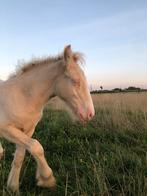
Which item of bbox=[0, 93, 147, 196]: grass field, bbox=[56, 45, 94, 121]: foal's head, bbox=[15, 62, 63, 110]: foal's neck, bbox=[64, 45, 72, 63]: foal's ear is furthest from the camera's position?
bbox=[15, 62, 63, 110]: foal's neck

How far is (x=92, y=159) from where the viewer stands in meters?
5.76

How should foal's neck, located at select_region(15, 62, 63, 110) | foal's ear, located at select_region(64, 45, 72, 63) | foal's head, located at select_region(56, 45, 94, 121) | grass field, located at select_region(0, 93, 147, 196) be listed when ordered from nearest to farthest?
grass field, located at select_region(0, 93, 147, 196)
foal's head, located at select_region(56, 45, 94, 121)
foal's ear, located at select_region(64, 45, 72, 63)
foal's neck, located at select_region(15, 62, 63, 110)

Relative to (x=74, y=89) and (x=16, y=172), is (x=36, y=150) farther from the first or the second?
(x=74, y=89)

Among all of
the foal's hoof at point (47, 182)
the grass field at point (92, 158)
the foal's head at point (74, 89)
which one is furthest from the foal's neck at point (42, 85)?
the foal's hoof at point (47, 182)

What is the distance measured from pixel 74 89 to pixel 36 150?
3.29 ft

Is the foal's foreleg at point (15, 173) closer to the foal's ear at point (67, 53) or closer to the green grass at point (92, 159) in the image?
the green grass at point (92, 159)

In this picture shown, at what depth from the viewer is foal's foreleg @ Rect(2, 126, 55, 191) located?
4.95m

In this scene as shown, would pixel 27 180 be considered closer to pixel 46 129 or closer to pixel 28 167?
pixel 28 167

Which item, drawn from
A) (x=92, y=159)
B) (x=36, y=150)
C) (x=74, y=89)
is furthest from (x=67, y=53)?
(x=92, y=159)

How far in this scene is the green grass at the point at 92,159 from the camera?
493 cm

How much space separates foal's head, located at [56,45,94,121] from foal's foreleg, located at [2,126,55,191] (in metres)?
0.75

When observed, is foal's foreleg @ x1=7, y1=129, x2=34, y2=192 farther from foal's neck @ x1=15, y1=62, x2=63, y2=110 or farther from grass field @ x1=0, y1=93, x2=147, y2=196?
foal's neck @ x1=15, y1=62, x2=63, y2=110

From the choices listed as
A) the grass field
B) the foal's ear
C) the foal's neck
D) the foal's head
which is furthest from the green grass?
the foal's ear

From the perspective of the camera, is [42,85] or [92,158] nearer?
[42,85]
